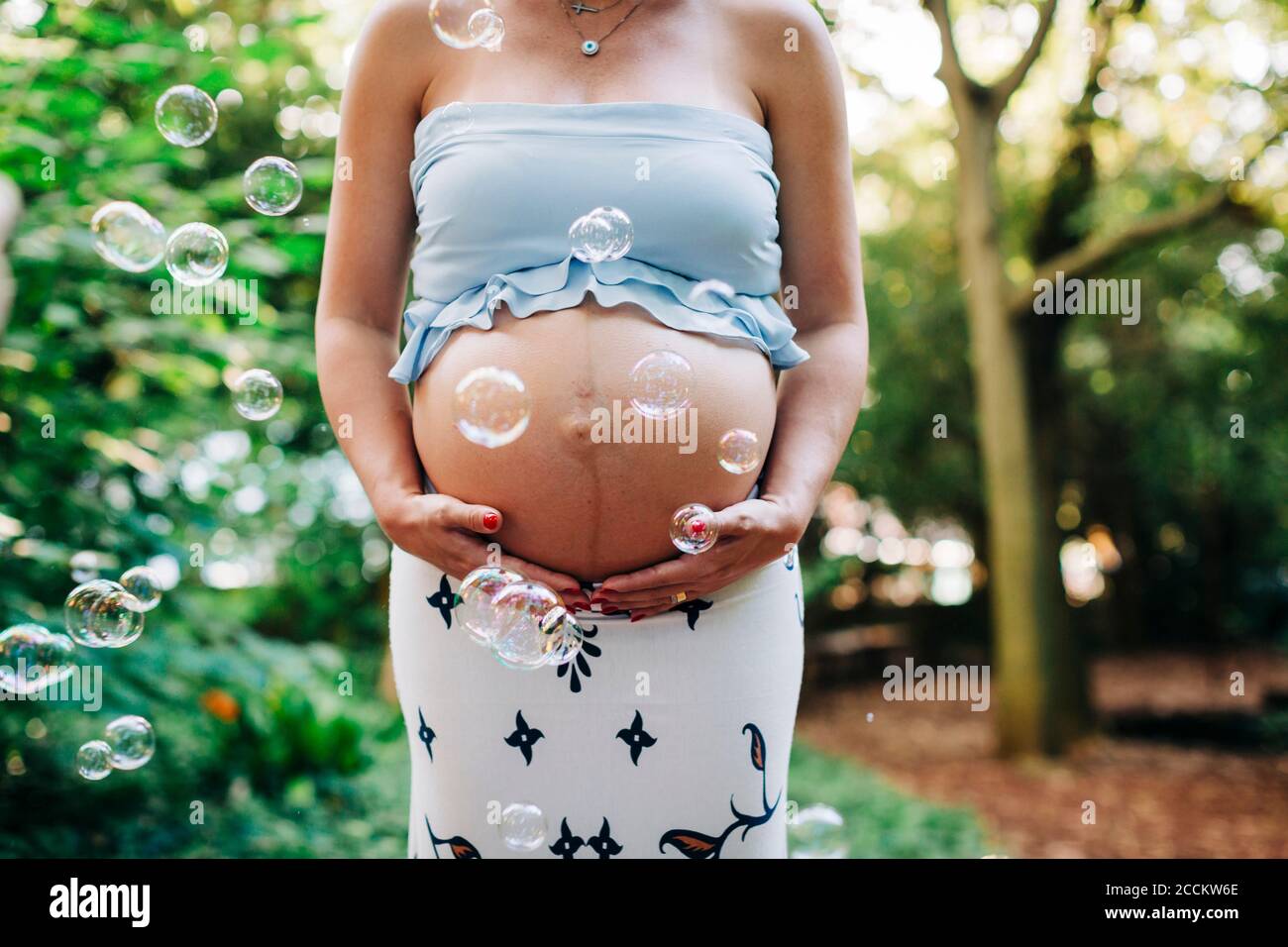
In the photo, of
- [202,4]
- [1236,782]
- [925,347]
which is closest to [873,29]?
[925,347]

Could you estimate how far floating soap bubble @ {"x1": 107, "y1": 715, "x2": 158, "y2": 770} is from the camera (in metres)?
2.09

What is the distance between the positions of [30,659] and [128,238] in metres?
0.83

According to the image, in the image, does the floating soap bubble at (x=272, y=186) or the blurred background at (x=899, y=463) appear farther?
the blurred background at (x=899, y=463)

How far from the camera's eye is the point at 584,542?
1358 millimetres

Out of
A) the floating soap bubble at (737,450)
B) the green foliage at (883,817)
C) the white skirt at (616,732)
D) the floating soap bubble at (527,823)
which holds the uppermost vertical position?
the floating soap bubble at (737,450)

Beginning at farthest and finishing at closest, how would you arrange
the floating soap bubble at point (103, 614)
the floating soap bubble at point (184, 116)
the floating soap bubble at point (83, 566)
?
the floating soap bubble at point (83, 566)
the floating soap bubble at point (184, 116)
the floating soap bubble at point (103, 614)

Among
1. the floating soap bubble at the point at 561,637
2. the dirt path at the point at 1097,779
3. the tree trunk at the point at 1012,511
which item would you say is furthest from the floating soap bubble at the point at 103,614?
the tree trunk at the point at 1012,511

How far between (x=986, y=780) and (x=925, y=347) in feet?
11.6

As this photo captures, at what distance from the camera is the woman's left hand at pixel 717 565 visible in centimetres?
127

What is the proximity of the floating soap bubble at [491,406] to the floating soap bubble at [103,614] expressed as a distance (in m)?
1.09

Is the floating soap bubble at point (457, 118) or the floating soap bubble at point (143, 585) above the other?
the floating soap bubble at point (457, 118)

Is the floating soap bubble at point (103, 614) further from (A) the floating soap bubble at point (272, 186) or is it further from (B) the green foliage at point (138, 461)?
(A) the floating soap bubble at point (272, 186)

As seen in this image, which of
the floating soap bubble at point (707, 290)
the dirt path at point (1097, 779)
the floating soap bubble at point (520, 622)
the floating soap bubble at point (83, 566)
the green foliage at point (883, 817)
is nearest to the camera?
the floating soap bubble at point (520, 622)

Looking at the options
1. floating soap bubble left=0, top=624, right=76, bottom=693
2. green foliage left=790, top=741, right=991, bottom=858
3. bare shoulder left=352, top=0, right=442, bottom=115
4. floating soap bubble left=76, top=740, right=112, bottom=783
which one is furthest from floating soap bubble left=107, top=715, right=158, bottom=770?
green foliage left=790, top=741, right=991, bottom=858
